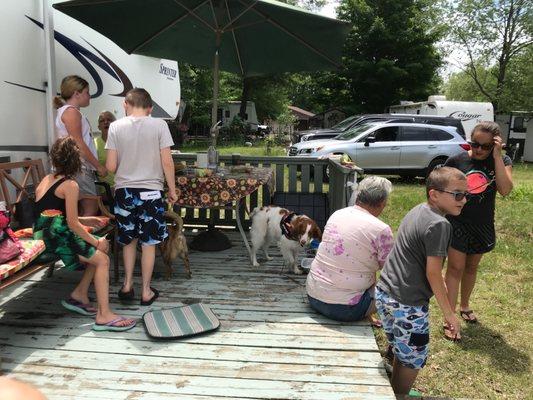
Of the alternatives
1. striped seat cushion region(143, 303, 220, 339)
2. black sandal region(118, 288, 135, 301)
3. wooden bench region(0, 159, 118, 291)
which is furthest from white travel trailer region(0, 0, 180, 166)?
striped seat cushion region(143, 303, 220, 339)

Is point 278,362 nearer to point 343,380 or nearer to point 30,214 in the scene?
point 343,380

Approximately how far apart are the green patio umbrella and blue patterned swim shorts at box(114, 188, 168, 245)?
1.89 metres

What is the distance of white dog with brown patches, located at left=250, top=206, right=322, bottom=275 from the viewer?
4.20m

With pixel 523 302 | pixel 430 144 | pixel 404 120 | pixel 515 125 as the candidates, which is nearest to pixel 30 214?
pixel 523 302

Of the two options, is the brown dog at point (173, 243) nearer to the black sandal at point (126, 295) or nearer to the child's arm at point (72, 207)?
the black sandal at point (126, 295)

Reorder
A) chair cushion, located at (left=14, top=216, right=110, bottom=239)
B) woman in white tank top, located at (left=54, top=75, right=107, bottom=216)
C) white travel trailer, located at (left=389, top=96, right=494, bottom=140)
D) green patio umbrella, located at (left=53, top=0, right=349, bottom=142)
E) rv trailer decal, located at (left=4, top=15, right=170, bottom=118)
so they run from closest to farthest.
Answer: chair cushion, located at (left=14, top=216, right=110, bottom=239)
woman in white tank top, located at (left=54, top=75, right=107, bottom=216)
green patio umbrella, located at (left=53, top=0, right=349, bottom=142)
rv trailer decal, located at (left=4, top=15, right=170, bottom=118)
white travel trailer, located at (left=389, top=96, right=494, bottom=140)

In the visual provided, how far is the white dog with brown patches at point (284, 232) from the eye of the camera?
13.8 feet

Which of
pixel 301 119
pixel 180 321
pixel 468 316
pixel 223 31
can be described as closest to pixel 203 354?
pixel 180 321

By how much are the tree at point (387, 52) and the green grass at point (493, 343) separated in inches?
823

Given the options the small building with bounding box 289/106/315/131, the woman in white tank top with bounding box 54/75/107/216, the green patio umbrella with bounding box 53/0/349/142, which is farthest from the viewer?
the small building with bounding box 289/106/315/131

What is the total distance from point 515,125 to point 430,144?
53.2 ft

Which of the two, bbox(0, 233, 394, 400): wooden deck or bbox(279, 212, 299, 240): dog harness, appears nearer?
bbox(0, 233, 394, 400): wooden deck

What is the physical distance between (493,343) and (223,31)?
4115 millimetres

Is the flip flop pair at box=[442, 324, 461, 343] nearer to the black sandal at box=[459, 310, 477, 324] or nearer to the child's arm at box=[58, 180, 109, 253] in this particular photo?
the black sandal at box=[459, 310, 477, 324]
